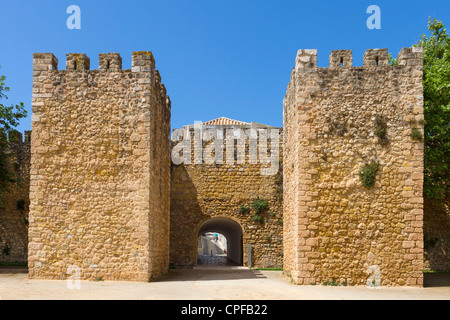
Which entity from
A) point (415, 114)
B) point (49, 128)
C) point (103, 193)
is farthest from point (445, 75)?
point (49, 128)

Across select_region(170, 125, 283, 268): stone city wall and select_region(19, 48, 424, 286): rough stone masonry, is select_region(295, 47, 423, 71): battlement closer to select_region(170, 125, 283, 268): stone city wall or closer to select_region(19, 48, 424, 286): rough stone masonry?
→ select_region(19, 48, 424, 286): rough stone masonry

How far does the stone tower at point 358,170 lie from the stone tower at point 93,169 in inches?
164

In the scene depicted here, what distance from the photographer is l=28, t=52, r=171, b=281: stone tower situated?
11648mm

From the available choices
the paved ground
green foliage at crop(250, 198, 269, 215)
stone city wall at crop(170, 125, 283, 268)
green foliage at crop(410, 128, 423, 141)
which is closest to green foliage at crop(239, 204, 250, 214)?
stone city wall at crop(170, 125, 283, 268)

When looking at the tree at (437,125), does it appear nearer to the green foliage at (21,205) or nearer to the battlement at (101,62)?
the battlement at (101,62)

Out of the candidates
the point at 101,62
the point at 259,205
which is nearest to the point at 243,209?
the point at 259,205

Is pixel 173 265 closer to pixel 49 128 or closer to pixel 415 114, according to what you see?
pixel 49 128

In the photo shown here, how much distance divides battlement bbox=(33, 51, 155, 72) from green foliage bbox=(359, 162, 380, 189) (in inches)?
253

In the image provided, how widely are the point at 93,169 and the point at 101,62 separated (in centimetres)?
303

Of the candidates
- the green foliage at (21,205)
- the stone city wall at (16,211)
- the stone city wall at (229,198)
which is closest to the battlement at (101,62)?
the stone city wall at (229,198)

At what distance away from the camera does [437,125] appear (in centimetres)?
1388

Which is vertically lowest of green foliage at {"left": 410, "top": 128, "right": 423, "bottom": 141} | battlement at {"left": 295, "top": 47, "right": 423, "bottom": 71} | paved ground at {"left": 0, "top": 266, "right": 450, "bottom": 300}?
paved ground at {"left": 0, "top": 266, "right": 450, "bottom": 300}

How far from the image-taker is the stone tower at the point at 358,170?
11305 millimetres

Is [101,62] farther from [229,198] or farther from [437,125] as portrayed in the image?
[437,125]
